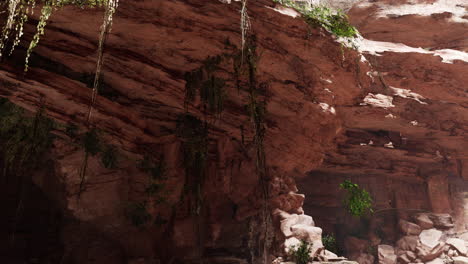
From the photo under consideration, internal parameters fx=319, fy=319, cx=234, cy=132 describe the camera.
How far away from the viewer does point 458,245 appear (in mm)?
14047

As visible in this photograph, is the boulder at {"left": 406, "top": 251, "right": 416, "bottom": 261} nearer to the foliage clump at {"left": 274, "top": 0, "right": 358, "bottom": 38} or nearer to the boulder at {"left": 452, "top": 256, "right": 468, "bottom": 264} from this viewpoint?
the boulder at {"left": 452, "top": 256, "right": 468, "bottom": 264}

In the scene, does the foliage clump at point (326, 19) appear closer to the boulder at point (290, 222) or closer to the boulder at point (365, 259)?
the boulder at point (290, 222)

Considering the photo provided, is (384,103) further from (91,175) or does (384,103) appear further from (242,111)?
(91,175)

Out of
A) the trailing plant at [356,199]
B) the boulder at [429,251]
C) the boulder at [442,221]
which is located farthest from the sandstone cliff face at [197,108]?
the boulder at [429,251]

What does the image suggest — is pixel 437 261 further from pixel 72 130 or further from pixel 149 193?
pixel 72 130

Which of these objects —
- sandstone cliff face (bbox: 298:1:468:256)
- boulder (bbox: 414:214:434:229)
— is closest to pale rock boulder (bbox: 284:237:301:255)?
sandstone cliff face (bbox: 298:1:468:256)

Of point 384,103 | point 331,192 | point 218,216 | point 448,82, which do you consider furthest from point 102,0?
point 331,192

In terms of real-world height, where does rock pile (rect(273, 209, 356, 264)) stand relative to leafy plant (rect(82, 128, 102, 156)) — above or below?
below

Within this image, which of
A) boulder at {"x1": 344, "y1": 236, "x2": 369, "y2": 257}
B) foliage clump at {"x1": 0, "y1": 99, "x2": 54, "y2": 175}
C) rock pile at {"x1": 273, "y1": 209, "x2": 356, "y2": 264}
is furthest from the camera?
boulder at {"x1": 344, "y1": 236, "x2": 369, "y2": 257}

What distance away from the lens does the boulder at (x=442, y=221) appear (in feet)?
49.1

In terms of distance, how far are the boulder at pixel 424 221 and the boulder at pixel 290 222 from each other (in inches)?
292

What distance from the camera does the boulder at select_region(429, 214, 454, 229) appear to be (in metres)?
15.0

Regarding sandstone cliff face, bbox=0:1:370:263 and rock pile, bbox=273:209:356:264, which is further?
rock pile, bbox=273:209:356:264

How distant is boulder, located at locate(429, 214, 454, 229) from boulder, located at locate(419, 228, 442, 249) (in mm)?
500
